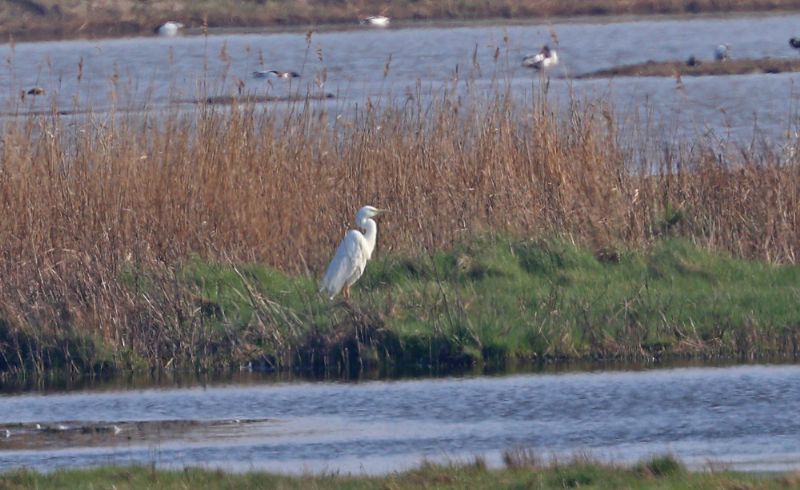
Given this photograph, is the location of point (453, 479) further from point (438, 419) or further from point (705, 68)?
point (705, 68)

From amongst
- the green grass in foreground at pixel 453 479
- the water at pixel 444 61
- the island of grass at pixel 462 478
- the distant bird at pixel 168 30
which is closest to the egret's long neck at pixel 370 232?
the island of grass at pixel 462 478

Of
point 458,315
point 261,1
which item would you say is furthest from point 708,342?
point 261,1

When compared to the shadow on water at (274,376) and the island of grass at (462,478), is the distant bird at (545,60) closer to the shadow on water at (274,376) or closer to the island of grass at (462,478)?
the shadow on water at (274,376)

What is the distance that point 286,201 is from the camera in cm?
1323

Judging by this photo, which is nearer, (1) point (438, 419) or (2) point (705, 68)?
(1) point (438, 419)

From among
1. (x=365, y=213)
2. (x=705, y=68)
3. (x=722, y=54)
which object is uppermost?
(x=365, y=213)

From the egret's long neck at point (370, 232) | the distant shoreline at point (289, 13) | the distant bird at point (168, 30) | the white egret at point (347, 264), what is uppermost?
the egret's long neck at point (370, 232)

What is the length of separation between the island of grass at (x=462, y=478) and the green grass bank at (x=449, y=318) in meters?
3.59

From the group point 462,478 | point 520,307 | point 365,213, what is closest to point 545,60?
point 365,213

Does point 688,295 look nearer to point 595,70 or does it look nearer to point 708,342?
point 708,342

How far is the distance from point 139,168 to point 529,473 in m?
6.69

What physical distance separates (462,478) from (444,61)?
1050 inches

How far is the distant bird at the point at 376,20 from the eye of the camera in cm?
4409

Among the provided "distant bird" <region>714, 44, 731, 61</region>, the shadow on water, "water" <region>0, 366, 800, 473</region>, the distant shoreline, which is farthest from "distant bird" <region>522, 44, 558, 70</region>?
"water" <region>0, 366, 800, 473</region>
